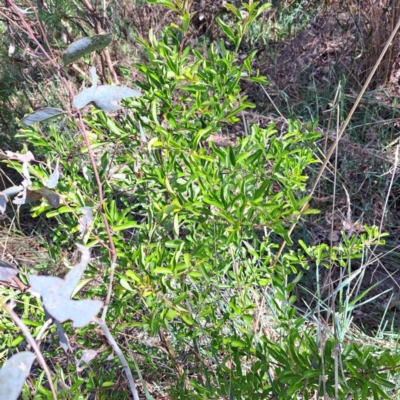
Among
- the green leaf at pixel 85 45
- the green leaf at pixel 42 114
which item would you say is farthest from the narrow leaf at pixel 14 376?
the green leaf at pixel 85 45

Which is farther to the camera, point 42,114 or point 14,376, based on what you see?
point 42,114

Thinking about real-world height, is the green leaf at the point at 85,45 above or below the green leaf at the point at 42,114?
above

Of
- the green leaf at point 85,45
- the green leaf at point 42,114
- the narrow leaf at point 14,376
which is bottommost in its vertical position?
the narrow leaf at point 14,376

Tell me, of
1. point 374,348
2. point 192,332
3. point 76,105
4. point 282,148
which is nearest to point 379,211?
point 374,348

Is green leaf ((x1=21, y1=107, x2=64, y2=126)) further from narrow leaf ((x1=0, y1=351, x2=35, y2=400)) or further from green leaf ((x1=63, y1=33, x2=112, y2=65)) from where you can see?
narrow leaf ((x1=0, y1=351, x2=35, y2=400))

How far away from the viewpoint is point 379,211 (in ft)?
8.66

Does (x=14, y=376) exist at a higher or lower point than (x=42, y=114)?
lower

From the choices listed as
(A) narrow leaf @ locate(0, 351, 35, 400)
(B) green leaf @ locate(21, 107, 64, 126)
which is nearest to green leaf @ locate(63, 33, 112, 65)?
(B) green leaf @ locate(21, 107, 64, 126)

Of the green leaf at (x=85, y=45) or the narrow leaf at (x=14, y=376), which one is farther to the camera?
the green leaf at (x=85, y=45)

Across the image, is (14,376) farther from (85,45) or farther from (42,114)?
Result: (85,45)

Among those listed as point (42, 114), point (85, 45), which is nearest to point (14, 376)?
point (42, 114)

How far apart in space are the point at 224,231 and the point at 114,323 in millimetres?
505

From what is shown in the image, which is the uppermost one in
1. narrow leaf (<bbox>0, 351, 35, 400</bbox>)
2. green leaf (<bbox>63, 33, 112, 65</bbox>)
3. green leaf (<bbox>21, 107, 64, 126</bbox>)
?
green leaf (<bbox>63, 33, 112, 65</bbox>)

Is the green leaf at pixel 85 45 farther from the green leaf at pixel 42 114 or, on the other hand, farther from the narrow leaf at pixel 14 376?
the narrow leaf at pixel 14 376
